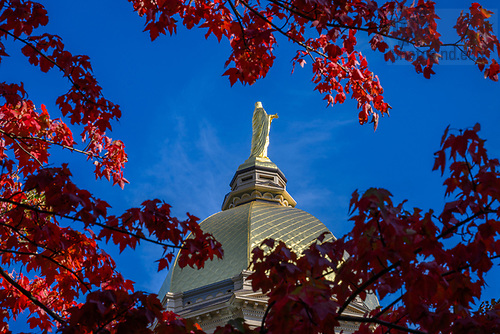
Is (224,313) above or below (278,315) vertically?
above

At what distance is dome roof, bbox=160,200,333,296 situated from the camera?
35.8 m

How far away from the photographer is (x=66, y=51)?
9.12 meters

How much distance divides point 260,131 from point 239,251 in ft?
57.3

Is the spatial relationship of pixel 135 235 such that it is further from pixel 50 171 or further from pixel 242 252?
pixel 242 252

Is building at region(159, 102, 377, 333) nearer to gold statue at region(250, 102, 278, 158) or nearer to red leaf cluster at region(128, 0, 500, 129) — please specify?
gold statue at region(250, 102, 278, 158)

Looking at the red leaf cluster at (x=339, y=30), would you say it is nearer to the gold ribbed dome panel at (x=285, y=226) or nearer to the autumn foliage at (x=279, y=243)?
the autumn foliage at (x=279, y=243)

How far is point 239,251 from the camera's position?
36375mm

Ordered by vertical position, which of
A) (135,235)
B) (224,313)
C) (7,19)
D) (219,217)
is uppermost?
(219,217)

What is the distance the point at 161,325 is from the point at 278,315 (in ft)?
5.47

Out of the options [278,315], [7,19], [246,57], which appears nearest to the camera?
[278,315]

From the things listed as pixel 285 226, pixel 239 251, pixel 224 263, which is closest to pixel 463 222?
pixel 224 263

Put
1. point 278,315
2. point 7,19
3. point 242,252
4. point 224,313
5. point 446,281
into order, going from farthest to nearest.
Result: point 242,252
point 224,313
point 7,19
point 446,281
point 278,315

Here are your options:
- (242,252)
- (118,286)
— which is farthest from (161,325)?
(242,252)

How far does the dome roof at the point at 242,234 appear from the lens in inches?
1407
